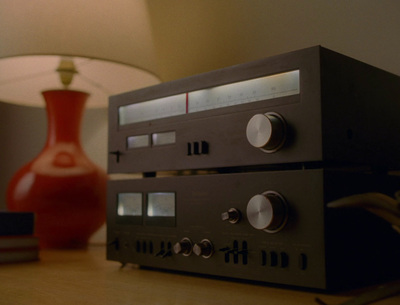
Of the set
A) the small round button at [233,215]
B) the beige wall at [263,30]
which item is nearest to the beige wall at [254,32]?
the beige wall at [263,30]

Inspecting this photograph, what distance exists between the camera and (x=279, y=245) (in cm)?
65

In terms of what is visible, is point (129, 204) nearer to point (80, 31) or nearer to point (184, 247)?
point (184, 247)

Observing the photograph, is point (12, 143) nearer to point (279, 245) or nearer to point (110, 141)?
point (110, 141)

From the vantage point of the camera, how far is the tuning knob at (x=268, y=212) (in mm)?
639

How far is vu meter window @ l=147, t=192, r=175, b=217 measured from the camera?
0.81m

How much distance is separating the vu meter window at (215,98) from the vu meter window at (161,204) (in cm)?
13

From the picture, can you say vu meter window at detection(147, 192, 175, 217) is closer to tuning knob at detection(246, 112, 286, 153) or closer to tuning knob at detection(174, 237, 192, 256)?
tuning knob at detection(174, 237, 192, 256)

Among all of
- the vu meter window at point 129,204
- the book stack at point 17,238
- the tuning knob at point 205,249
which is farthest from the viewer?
the book stack at point 17,238

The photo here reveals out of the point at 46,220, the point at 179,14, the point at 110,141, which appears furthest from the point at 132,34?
the point at 46,220

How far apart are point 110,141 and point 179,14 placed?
20.0 inches

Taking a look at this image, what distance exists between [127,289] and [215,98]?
0.99 ft

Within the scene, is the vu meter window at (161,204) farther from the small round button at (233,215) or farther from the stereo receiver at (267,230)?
the small round button at (233,215)

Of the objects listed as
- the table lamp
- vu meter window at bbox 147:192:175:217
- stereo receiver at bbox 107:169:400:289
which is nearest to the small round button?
stereo receiver at bbox 107:169:400:289

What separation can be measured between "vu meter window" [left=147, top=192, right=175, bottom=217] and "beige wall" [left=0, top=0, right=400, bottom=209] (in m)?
0.43
